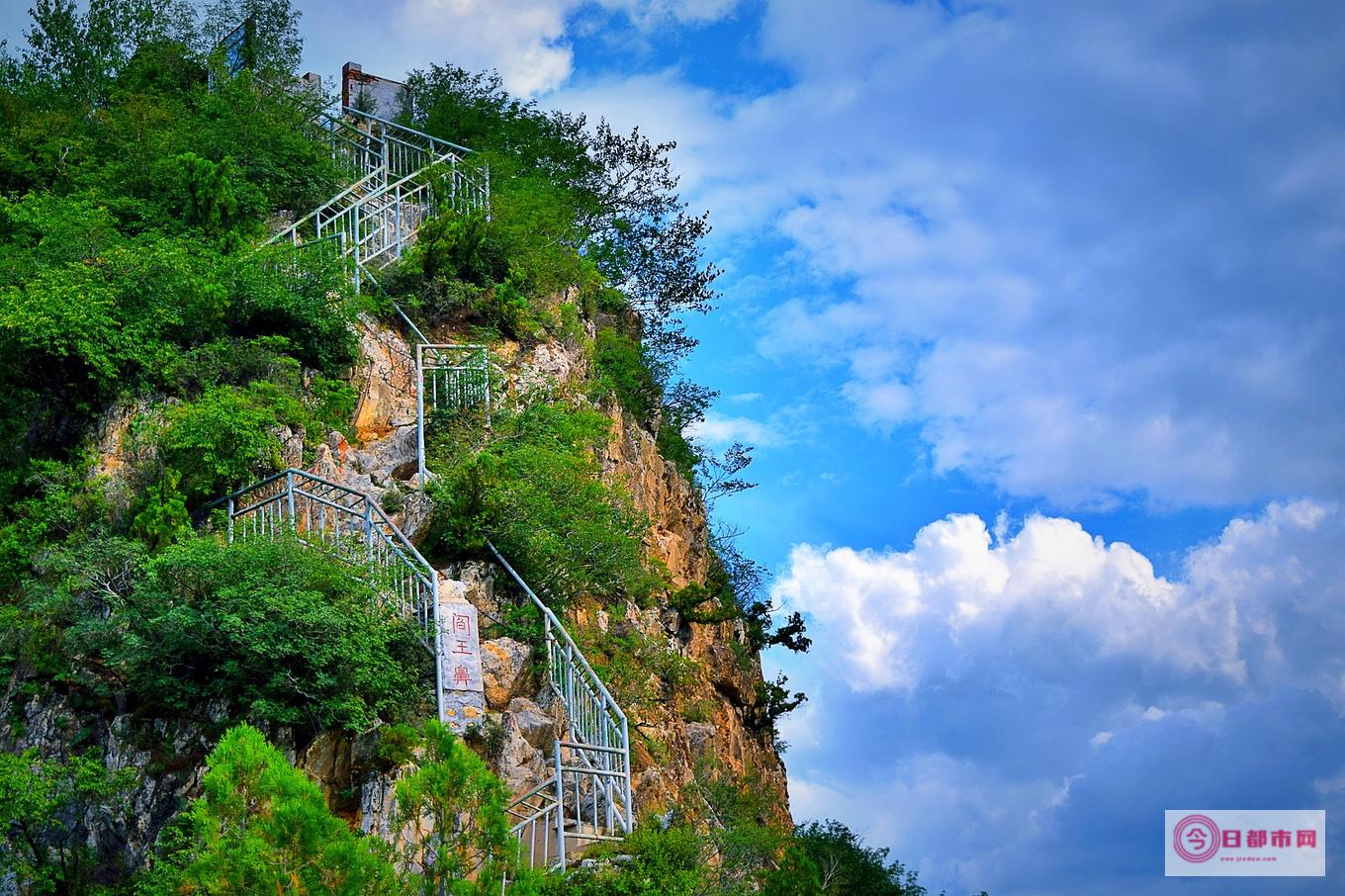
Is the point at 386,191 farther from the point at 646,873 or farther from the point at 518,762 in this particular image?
the point at 646,873

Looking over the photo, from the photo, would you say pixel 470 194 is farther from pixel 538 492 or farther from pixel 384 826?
pixel 384 826

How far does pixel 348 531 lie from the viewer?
1744 cm

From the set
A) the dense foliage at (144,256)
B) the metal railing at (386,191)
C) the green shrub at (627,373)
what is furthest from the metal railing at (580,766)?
the green shrub at (627,373)

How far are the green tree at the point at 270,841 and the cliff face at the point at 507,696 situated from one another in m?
1.85

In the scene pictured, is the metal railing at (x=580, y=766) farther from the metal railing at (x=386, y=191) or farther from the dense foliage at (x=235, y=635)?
the metal railing at (x=386, y=191)

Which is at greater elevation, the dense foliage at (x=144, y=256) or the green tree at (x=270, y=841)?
the dense foliage at (x=144, y=256)

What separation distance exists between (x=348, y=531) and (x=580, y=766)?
425cm

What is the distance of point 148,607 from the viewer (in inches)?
587

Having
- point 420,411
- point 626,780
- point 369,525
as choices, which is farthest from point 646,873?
point 420,411

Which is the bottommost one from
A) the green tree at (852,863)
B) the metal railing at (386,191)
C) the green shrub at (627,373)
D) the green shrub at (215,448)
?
the green tree at (852,863)

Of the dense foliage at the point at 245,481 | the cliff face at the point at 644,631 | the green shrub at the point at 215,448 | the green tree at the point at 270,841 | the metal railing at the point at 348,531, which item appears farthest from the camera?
the green shrub at the point at 215,448

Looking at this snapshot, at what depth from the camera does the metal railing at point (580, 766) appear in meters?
14.7

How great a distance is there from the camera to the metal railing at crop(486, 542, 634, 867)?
48.2 ft

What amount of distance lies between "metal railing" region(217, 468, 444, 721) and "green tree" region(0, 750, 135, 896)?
3.13 meters
